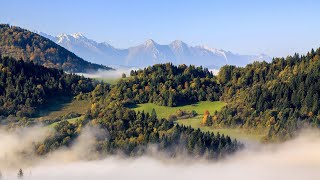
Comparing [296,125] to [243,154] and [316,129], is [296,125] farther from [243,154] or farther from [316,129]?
[243,154]

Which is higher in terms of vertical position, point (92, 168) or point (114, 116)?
point (114, 116)

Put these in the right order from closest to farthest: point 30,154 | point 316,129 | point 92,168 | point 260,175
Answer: point 260,175, point 92,168, point 30,154, point 316,129

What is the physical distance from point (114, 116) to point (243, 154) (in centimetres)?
5261

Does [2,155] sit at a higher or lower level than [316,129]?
lower

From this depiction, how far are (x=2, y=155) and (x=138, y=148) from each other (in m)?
47.9

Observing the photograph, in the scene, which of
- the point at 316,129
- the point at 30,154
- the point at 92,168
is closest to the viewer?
the point at 92,168

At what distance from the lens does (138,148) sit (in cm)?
16588

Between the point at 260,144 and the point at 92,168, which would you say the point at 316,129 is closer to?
the point at 260,144

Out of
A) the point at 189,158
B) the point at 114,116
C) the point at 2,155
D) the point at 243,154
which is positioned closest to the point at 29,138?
the point at 2,155

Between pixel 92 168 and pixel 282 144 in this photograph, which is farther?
pixel 282 144

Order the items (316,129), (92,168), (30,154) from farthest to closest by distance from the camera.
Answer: (316,129) → (30,154) → (92,168)

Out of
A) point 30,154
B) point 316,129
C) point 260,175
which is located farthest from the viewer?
point 316,129

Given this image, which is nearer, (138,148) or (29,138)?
(138,148)

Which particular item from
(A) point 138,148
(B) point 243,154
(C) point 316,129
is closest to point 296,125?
(C) point 316,129
